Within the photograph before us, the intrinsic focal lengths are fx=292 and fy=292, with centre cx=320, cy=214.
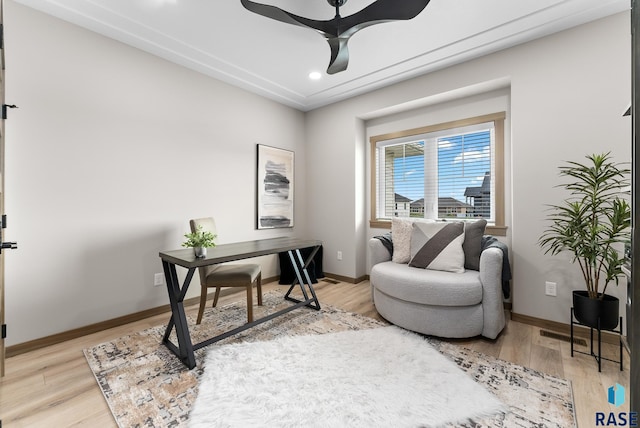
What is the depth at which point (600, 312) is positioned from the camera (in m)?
1.97

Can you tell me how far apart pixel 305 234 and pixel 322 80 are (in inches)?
87.5

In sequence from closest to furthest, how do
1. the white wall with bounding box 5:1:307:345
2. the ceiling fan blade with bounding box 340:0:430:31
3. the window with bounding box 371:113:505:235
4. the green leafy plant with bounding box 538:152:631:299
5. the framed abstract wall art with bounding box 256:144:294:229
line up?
the ceiling fan blade with bounding box 340:0:430:31, the green leafy plant with bounding box 538:152:631:299, the white wall with bounding box 5:1:307:345, the window with bounding box 371:113:505:235, the framed abstract wall art with bounding box 256:144:294:229

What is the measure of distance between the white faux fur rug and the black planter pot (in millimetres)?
992

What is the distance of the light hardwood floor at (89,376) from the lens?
154 centimetres

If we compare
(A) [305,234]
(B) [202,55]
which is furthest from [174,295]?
(A) [305,234]

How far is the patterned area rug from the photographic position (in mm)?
1511

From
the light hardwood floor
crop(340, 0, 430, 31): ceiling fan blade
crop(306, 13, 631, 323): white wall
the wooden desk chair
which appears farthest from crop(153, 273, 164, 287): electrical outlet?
crop(306, 13, 631, 323): white wall

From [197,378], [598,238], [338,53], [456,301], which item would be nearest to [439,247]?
[456,301]

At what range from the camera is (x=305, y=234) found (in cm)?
460

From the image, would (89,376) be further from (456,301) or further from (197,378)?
(456,301)

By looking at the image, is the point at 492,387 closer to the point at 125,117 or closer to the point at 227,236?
the point at 227,236

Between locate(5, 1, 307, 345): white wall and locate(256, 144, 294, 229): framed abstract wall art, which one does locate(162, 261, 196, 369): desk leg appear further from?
locate(256, 144, 294, 229): framed abstract wall art

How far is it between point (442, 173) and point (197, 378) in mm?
3247

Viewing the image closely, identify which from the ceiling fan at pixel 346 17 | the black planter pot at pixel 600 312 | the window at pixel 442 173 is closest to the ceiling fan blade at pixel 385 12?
the ceiling fan at pixel 346 17
